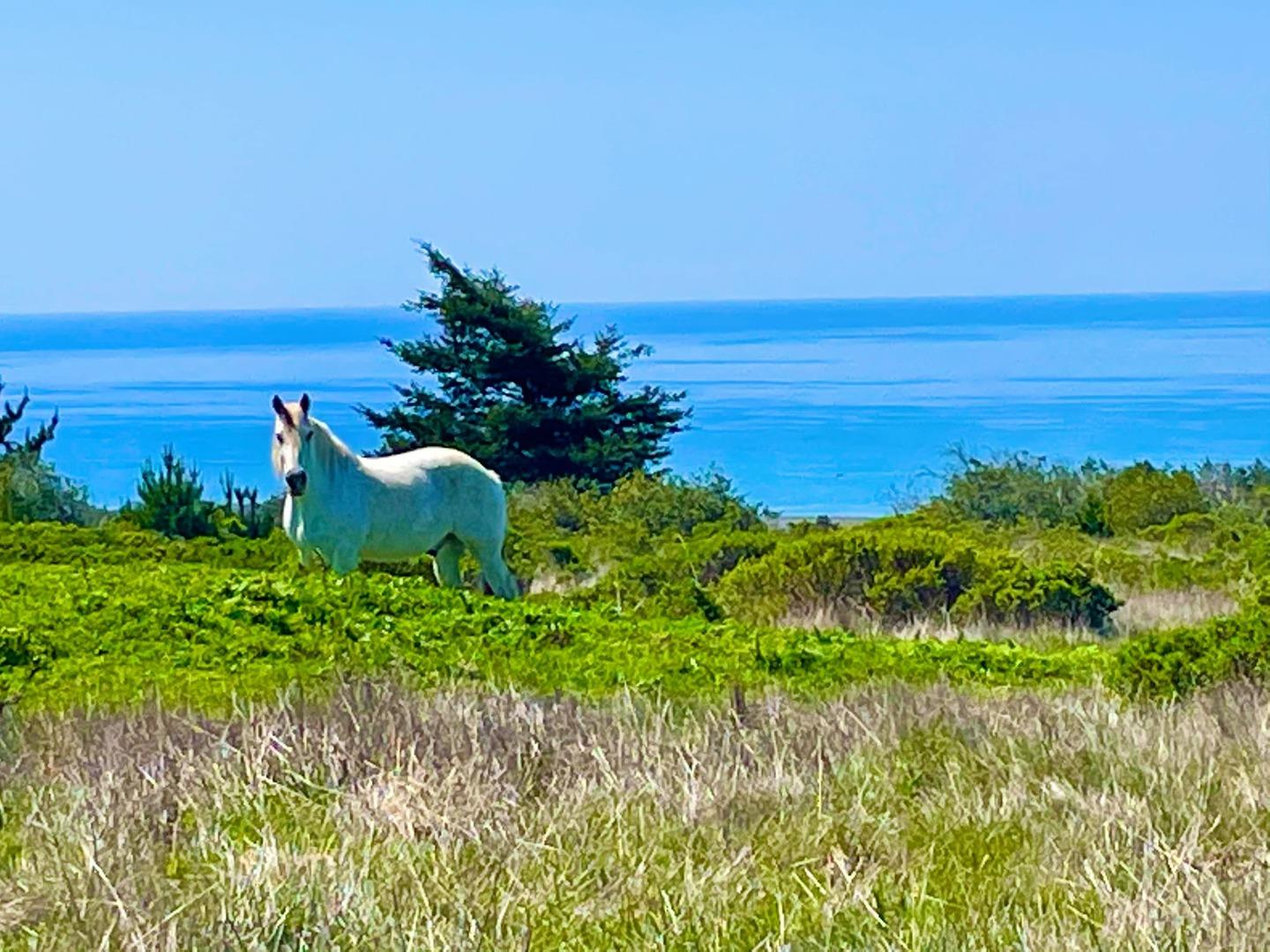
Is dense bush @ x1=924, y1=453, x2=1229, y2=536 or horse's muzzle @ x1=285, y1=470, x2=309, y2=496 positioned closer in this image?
horse's muzzle @ x1=285, y1=470, x2=309, y2=496

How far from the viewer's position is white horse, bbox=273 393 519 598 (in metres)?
14.6

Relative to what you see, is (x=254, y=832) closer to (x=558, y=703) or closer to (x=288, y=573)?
(x=558, y=703)

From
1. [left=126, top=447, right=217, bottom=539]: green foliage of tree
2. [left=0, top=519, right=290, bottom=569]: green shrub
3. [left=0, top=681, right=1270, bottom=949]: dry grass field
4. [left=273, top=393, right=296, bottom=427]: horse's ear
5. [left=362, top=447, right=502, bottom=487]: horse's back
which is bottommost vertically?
[left=0, top=681, right=1270, bottom=949]: dry grass field

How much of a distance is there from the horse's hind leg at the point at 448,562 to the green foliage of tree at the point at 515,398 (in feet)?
74.7

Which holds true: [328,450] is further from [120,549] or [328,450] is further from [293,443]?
[120,549]

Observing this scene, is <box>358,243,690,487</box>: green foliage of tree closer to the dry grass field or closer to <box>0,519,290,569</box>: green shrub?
<box>0,519,290,569</box>: green shrub

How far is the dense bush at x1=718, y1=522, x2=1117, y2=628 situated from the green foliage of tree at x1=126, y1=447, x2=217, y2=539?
7060 millimetres

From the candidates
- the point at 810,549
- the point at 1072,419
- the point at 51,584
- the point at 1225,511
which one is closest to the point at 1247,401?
the point at 1072,419

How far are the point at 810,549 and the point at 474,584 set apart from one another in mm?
3024

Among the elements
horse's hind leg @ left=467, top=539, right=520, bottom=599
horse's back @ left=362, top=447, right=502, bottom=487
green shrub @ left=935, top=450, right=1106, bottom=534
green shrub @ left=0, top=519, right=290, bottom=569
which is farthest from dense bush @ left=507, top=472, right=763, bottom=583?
green shrub @ left=0, top=519, right=290, bottom=569

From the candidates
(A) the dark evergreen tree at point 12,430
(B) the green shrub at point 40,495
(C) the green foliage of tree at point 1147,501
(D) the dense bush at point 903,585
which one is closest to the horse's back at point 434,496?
(D) the dense bush at point 903,585

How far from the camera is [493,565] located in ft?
55.1

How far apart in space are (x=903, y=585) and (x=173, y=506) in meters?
8.74

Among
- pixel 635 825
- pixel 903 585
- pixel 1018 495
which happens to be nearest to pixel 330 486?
pixel 903 585
